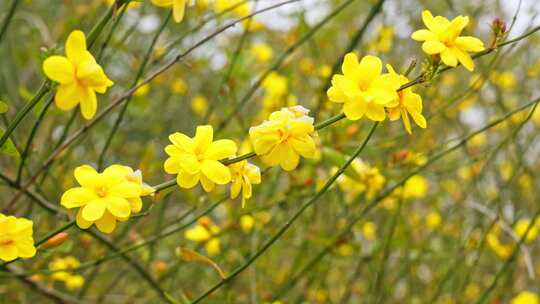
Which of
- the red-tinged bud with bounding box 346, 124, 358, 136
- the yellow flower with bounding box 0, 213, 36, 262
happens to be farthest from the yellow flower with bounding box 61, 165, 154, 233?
the red-tinged bud with bounding box 346, 124, 358, 136

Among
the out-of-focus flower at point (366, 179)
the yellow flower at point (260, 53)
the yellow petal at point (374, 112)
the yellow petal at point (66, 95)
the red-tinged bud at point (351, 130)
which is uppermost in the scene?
the yellow flower at point (260, 53)

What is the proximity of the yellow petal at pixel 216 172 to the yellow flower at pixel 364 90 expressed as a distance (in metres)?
0.18

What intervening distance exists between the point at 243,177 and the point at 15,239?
13.3 inches

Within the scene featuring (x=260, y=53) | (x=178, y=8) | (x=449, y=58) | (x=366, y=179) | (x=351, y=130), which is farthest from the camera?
(x=260, y=53)

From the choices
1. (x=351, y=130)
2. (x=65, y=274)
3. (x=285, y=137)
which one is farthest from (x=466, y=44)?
(x=65, y=274)

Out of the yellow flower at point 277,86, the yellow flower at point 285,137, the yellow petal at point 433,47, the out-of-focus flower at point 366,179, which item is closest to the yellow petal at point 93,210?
the yellow flower at point 285,137

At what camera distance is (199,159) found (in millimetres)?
918

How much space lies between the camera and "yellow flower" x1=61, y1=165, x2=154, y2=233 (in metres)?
0.86

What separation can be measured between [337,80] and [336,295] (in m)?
→ 2.24

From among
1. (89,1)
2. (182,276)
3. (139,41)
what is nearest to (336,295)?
(182,276)

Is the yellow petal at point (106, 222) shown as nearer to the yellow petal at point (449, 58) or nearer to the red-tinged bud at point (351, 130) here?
the yellow petal at point (449, 58)

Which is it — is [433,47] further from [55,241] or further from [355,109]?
[55,241]

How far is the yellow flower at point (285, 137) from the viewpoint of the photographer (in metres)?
0.88

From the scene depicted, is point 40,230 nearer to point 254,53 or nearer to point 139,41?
point 254,53
